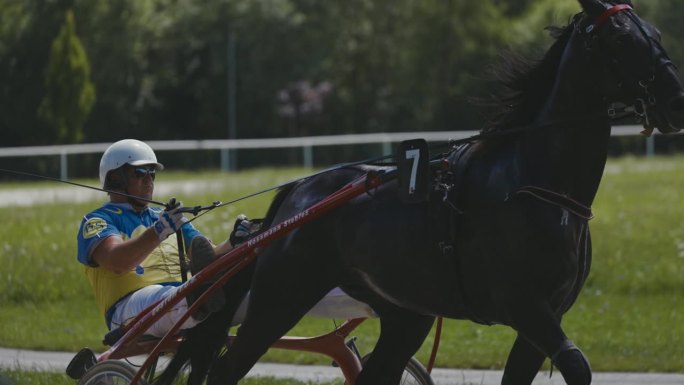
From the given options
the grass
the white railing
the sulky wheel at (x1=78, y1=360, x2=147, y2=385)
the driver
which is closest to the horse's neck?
the driver

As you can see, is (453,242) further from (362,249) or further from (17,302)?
(17,302)

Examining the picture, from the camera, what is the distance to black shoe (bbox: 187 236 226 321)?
5746 mm

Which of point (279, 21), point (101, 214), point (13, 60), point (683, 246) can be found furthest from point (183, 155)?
point (101, 214)

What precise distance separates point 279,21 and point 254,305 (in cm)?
3257

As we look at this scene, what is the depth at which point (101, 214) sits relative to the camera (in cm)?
604

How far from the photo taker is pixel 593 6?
4.95 m

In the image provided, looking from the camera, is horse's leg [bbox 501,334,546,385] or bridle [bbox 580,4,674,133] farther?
horse's leg [bbox 501,334,546,385]

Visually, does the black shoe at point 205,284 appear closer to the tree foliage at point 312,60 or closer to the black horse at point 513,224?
the black horse at point 513,224

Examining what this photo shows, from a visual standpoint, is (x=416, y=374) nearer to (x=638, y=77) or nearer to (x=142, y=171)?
(x=142, y=171)

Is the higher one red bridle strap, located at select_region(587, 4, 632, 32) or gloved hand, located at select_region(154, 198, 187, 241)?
red bridle strap, located at select_region(587, 4, 632, 32)

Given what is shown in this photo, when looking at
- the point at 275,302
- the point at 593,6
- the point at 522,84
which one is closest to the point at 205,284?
the point at 275,302

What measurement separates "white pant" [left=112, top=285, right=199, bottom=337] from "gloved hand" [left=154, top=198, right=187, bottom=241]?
41cm

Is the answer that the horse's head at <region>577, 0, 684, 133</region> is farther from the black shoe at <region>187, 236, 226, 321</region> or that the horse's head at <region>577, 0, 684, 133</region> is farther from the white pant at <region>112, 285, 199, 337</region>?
the white pant at <region>112, 285, 199, 337</region>

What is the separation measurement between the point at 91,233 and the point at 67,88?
19297 mm
